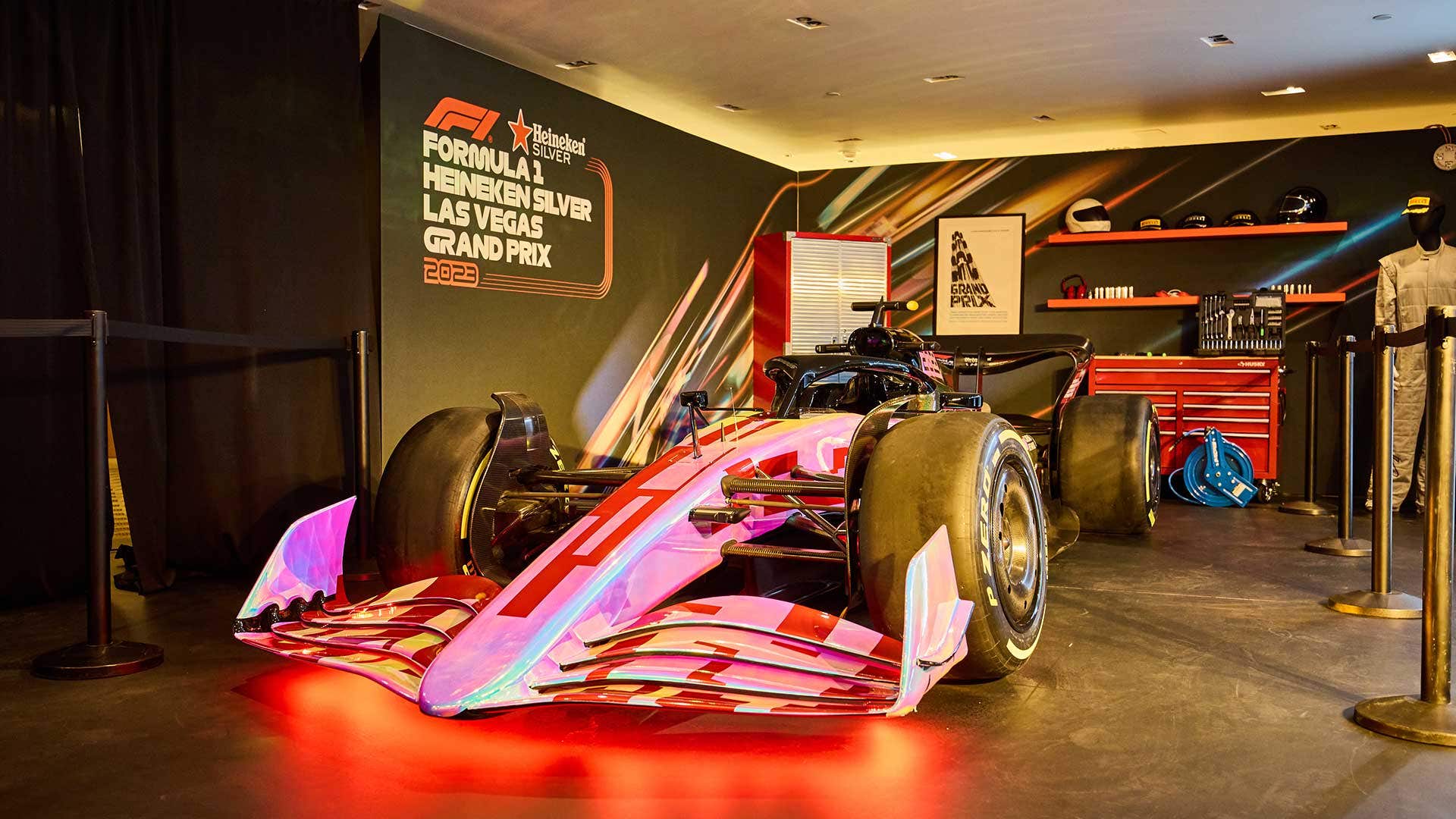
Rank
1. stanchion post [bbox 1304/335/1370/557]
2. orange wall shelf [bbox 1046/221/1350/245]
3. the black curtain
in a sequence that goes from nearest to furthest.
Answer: the black curtain → stanchion post [bbox 1304/335/1370/557] → orange wall shelf [bbox 1046/221/1350/245]

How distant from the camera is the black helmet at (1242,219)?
8359 mm

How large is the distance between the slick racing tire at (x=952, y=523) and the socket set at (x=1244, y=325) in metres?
5.88

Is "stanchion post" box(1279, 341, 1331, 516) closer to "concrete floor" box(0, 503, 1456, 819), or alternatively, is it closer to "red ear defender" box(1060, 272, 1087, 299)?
"red ear defender" box(1060, 272, 1087, 299)

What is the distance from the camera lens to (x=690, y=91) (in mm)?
7676

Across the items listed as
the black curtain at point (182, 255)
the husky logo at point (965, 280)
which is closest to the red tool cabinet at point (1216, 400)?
the husky logo at point (965, 280)

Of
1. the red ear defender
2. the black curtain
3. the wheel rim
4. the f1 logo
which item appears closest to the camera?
the wheel rim

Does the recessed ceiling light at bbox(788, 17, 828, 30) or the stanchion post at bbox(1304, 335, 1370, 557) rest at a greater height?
the recessed ceiling light at bbox(788, 17, 828, 30)

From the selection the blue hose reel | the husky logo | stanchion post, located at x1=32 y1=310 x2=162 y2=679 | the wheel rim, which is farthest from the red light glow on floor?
the husky logo

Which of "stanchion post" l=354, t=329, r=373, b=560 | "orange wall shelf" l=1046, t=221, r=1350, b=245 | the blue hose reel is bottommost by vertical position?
the blue hose reel

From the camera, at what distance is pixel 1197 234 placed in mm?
8516

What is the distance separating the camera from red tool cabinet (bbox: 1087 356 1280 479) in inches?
306

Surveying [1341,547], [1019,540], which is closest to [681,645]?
[1019,540]

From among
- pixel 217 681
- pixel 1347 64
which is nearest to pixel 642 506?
→ pixel 217 681

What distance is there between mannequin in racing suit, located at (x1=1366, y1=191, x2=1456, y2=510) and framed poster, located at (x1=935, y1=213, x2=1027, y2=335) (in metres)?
2.86
